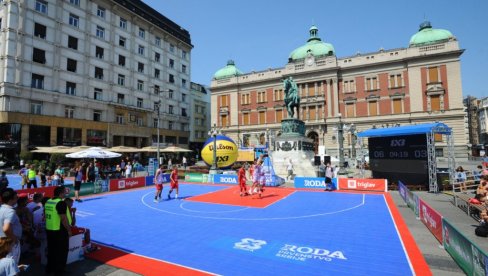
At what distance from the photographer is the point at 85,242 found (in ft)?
24.7

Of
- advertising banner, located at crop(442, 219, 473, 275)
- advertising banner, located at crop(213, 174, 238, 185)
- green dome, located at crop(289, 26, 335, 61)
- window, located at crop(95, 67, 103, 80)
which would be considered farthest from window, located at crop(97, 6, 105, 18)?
advertising banner, located at crop(442, 219, 473, 275)

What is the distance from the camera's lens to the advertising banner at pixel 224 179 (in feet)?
78.6

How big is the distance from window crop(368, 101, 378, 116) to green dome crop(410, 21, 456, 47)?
11647 mm

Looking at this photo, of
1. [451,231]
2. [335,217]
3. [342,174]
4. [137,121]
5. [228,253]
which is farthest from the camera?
[137,121]

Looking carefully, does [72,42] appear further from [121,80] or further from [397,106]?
[397,106]

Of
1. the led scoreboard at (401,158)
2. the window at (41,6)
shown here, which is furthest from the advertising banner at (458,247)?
the window at (41,6)

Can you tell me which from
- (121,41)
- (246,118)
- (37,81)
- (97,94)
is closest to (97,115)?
(97,94)

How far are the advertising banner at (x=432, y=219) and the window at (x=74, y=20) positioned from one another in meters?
46.7

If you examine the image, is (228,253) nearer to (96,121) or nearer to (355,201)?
(355,201)

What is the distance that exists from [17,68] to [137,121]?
1873 centimetres

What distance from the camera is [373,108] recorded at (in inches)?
1977

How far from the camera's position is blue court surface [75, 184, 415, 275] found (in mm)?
6617

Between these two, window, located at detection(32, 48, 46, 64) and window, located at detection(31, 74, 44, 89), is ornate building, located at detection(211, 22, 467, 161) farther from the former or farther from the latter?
window, located at detection(32, 48, 46, 64)

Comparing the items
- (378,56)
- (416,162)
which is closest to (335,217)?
(416,162)
